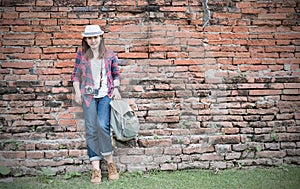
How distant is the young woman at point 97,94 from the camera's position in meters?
3.60

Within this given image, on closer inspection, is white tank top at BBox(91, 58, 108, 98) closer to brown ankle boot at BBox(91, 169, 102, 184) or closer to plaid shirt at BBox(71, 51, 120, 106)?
plaid shirt at BBox(71, 51, 120, 106)

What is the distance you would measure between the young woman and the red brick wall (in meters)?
0.27

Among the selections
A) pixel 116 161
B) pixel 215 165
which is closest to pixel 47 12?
pixel 116 161

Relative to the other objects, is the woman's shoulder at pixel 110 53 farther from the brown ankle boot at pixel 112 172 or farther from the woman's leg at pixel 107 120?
the brown ankle boot at pixel 112 172

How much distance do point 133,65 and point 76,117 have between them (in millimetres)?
950

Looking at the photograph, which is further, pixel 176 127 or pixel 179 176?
pixel 176 127

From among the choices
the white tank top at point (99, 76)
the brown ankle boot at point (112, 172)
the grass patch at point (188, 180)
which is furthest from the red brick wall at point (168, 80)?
the white tank top at point (99, 76)

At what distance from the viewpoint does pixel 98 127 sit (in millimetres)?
3590

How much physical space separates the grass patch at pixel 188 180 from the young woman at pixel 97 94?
0.66 feet

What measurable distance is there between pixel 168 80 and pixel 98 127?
1.05 metres

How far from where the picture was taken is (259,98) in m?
4.01

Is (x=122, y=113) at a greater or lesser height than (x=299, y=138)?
greater

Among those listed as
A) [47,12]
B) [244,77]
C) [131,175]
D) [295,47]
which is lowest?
[131,175]

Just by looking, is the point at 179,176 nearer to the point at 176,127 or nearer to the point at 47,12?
the point at 176,127
